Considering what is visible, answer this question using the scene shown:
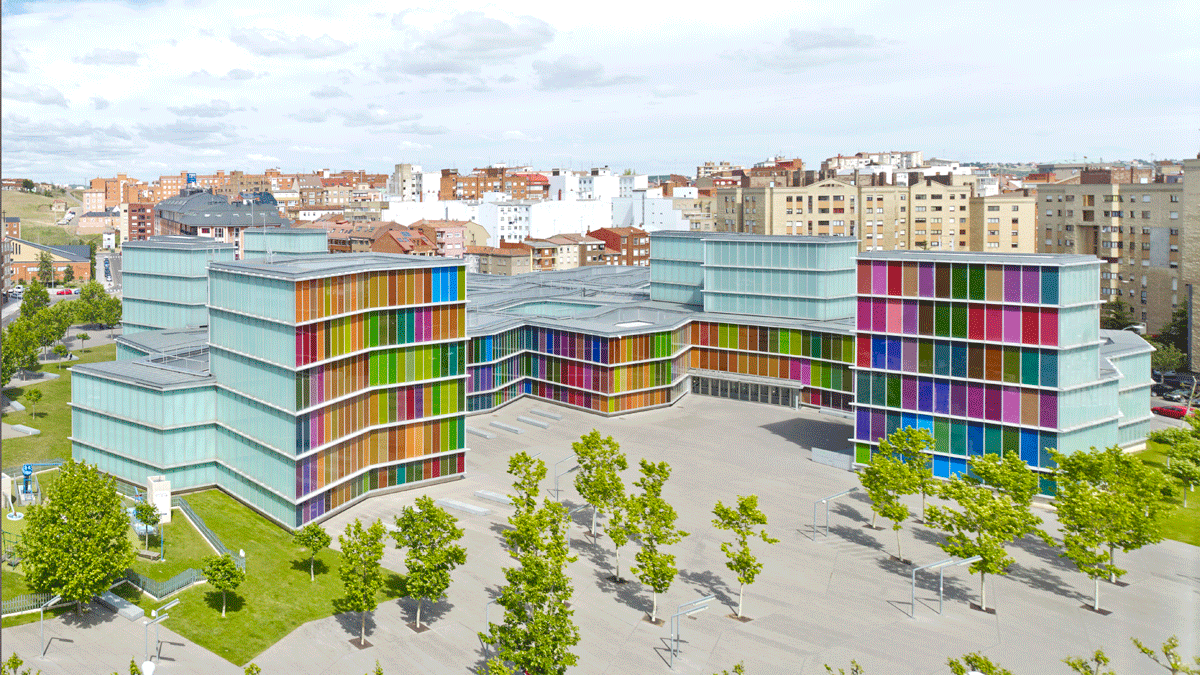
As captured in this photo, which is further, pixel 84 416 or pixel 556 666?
pixel 84 416

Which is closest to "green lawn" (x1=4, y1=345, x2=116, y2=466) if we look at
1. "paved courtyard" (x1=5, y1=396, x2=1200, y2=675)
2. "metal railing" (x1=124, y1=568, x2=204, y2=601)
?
"metal railing" (x1=124, y1=568, x2=204, y2=601)

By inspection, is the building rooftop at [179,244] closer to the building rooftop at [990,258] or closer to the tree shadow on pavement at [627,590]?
the tree shadow on pavement at [627,590]

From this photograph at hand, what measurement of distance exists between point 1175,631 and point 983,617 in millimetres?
7631

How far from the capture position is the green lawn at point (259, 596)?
→ 4069cm

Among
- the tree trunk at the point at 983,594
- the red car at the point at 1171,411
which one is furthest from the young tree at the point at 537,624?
the red car at the point at 1171,411

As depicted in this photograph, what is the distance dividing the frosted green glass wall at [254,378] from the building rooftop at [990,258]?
34655 mm

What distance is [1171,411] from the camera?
8156cm

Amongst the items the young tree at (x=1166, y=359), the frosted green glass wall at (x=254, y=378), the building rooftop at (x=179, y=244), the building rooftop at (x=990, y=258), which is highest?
the building rooftop at (x=179, y=244)

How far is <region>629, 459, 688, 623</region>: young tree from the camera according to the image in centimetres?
4259

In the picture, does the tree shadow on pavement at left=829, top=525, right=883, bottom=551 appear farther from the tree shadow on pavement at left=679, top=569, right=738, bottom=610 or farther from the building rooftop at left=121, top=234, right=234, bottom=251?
the building rooftop at left=121, top=234, right=234, bottom=251

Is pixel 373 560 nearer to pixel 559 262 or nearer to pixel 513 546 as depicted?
pixel 513 546

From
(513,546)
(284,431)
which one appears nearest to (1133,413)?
(513,546)

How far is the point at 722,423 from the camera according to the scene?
77812 millimetres

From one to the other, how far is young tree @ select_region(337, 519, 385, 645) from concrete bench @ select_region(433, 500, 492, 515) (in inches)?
548
